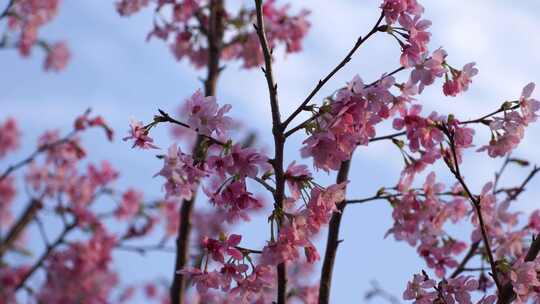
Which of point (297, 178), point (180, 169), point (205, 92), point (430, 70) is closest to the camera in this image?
point (297, 178)

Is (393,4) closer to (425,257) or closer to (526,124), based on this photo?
(526,124)

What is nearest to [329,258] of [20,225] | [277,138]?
[277,138]

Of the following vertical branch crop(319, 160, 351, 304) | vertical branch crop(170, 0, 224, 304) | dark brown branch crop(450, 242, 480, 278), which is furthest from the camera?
vertical branch crop(170, 0, 224, 304)

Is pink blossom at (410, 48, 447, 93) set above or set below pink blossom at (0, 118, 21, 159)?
below

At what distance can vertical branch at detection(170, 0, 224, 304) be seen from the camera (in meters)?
4.35

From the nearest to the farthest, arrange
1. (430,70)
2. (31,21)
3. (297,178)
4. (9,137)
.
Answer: (297,178) → (430,70) → (31,21) → (9,137)

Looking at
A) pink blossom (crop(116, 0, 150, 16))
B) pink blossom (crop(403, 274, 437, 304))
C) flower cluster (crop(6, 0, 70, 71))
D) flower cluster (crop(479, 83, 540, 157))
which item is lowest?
pink blossom (crop(403, 274, 437, 304))

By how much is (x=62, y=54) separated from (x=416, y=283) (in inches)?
320

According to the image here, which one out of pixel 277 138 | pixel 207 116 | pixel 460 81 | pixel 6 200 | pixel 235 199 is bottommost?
pixel 235 199

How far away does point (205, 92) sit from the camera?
5.26 m

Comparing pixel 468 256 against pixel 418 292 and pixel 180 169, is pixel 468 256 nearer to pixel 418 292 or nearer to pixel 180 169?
pixel 418 292

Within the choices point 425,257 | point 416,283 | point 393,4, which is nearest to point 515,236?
point 425,257

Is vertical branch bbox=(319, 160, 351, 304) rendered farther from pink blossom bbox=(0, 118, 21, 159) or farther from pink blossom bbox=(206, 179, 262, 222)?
pink blossom bbox=(0, 118, 21, 159)

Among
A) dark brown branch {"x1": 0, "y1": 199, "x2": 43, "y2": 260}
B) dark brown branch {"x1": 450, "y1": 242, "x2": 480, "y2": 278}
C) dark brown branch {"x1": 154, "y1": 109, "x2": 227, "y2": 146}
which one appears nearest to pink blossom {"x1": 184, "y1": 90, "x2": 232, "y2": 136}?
dark brown branch {"x1": 154, "y1": 109, "x2": 227, "y2": 146}
